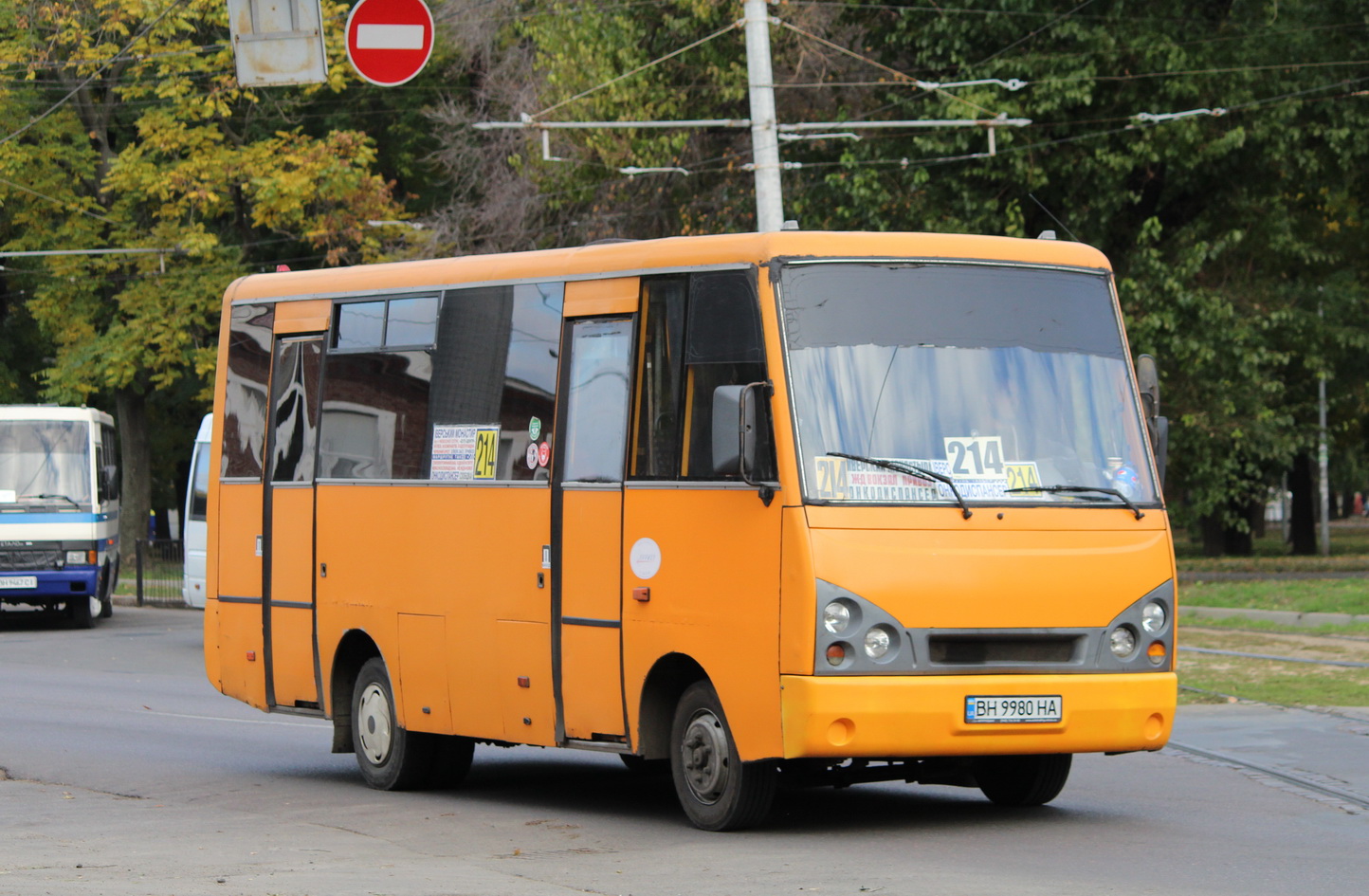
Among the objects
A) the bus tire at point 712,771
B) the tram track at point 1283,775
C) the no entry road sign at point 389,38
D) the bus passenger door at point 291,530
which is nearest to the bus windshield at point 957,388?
the bus tire at point 712,771

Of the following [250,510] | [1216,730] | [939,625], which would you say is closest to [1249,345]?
[1216,730]

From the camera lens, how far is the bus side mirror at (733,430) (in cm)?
936

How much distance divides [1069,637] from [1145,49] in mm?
20367

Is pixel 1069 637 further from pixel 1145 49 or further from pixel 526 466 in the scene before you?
pixel 1145 49

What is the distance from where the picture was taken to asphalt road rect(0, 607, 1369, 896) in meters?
8.37

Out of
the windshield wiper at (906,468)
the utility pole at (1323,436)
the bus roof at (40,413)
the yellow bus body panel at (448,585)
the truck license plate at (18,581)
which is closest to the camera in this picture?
the windshield wiper at (906,468)

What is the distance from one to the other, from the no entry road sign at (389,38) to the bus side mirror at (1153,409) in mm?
6559

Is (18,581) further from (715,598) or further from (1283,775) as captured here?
(715,598)

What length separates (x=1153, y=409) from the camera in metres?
10.4

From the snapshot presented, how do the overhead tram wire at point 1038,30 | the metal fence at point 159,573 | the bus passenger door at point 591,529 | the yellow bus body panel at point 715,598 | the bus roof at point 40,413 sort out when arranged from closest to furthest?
the yellow bus body panel at point 715,598 < the bus passenger door at point 591,529 < the overhead tram wire at point 1038,30 < the bus roof at point 40,413 < the metal fence at point 159,573

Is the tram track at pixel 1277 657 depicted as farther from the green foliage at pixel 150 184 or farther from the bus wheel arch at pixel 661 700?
the green foliage at pixel 150 184

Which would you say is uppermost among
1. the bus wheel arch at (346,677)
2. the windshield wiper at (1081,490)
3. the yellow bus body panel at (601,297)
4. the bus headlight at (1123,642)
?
the yellow bus body panel at (601,297)

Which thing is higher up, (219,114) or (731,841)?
(219,114)

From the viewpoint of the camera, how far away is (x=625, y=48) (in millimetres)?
31703
